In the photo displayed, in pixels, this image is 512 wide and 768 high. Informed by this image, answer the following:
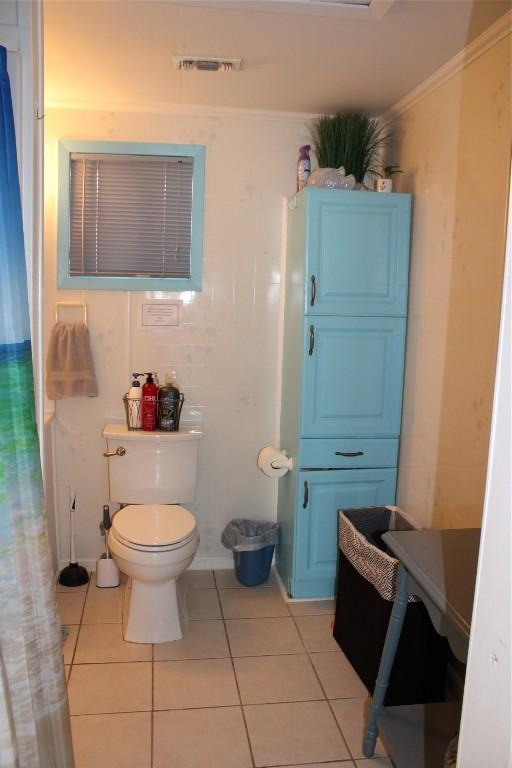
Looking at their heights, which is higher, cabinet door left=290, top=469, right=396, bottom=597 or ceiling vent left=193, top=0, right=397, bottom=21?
ceiling vent left=193, top=0, right=397, bottom=21

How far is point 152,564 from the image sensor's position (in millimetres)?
2576

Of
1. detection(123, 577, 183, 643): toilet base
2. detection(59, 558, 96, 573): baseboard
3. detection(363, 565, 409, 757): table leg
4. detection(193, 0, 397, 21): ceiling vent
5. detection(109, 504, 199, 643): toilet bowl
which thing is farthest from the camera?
detection(59, 558, 96, 573): baseboard

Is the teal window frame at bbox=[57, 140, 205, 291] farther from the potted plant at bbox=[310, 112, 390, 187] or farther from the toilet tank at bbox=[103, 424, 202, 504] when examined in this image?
the toilet tank at bbox=[103, 424, 202, 504]

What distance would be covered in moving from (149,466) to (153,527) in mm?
376

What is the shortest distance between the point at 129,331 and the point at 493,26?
2.08 meters

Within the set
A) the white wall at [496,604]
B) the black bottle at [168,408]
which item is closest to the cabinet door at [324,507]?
the black bottle at [168,408]

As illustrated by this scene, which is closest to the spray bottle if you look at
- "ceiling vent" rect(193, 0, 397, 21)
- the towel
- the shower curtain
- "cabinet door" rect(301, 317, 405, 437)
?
"cabinet door" rect(301, 317, 405, 437)

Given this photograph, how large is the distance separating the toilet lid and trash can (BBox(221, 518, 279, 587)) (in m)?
0.44

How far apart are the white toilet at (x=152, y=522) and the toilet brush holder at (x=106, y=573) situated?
185 millimetres

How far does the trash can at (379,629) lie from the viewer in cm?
214

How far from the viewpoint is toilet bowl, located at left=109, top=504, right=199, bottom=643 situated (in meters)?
2.59

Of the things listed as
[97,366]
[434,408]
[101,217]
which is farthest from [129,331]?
[434,408]

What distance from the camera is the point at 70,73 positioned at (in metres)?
2.68

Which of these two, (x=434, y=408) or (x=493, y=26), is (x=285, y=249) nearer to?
(x=434, y=408)
